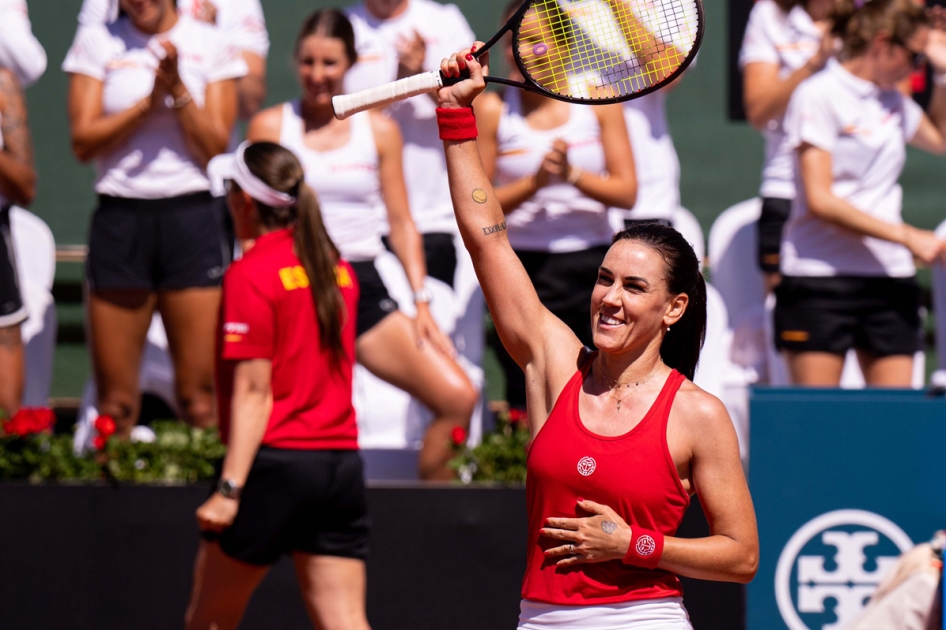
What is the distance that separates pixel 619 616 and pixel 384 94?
1.15 metres

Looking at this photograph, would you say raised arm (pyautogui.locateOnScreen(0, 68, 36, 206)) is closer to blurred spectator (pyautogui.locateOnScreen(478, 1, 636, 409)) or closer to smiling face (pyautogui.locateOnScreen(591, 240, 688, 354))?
blurred spectator (pyautogui.locateOnScreen(478, 1, 636, 409))

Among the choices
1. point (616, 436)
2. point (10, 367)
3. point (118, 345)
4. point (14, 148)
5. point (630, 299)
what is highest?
point (14, 148)

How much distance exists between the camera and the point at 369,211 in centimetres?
537

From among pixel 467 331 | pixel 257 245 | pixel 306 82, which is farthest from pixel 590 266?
pixel 257 245

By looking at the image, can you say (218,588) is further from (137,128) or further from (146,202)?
(137,128)

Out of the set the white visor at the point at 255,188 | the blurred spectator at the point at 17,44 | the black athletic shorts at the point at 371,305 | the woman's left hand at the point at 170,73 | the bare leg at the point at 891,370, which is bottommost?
the bare leg at the point at 891,370

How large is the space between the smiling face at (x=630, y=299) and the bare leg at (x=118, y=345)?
3111 mm

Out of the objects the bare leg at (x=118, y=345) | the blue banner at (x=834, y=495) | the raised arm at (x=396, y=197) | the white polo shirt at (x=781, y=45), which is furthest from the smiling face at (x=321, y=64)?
the blue banner at (x=834, y=495)

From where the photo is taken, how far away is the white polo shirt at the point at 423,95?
5.97 metres

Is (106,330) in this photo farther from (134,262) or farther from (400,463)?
(400,463)

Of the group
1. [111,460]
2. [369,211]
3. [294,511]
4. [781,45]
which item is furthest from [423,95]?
[294,511]

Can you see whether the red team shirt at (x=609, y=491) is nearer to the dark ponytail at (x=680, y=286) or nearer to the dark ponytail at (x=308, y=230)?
the dark ponytail at (x=680, y=286)

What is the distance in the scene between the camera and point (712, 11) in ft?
23.7

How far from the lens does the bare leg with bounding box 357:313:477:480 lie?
16.8ft
